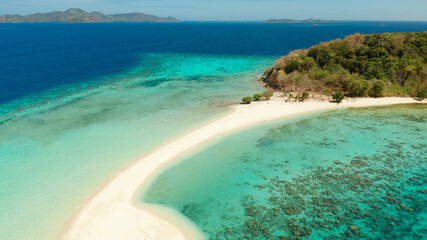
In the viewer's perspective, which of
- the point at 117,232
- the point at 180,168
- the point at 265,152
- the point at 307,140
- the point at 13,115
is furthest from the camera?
the point at 13,115

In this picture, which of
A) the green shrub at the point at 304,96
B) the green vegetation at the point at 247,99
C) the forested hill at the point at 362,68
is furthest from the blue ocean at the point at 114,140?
the green shrub at the point at 304,96

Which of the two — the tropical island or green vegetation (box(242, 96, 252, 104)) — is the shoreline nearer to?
the tropical island

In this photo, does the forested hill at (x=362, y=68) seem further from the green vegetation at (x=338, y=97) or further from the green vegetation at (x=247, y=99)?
the green vegetation at (x=247, y=99)

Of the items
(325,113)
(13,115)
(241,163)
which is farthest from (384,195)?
(13,115)

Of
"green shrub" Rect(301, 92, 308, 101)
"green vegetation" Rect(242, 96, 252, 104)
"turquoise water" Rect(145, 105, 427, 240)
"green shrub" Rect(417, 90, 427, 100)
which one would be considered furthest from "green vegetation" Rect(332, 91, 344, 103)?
"green vegetation" Rect(242, 96, 252, 104)

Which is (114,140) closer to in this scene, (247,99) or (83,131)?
(83,131)

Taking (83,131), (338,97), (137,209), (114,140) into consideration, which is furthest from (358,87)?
(83,131)

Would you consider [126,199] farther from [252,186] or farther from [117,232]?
[252,186]
